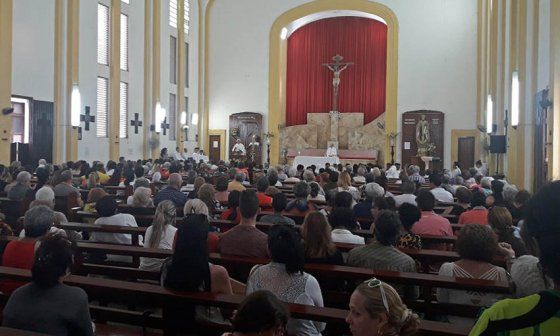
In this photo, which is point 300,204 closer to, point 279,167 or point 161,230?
point 161,230

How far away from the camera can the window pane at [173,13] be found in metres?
21.2

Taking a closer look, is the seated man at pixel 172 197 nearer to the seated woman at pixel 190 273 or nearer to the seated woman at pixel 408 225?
the seated woman at pixel 408 225

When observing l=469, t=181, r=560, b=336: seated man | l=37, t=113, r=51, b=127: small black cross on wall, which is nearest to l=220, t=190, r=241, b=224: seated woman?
l=469, t=181, r=560, b=336: seated man

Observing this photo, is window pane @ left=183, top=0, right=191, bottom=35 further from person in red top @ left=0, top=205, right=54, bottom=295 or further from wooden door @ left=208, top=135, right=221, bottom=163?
person in red top @ left=0, top=205, right=54, bottom=295

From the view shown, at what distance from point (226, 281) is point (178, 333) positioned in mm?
413

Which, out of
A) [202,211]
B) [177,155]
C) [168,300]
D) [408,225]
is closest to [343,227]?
[408,225]

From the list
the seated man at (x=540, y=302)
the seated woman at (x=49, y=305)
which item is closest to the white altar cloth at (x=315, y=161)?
the seated woman at (x=49, y=305)

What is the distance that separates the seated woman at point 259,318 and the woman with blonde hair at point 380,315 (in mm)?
263

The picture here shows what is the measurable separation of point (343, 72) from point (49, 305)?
73.3 ft

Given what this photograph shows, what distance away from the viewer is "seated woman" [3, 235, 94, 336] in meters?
2.66

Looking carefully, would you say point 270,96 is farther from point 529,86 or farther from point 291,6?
point 529,86

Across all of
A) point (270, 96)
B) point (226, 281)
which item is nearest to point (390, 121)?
point (270, 96)

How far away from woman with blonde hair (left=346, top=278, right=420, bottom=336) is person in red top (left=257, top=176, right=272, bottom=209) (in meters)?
5.32

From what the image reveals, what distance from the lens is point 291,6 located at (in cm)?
2272
